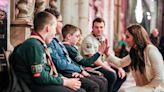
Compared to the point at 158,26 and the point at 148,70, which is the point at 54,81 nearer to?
the point at 148,70

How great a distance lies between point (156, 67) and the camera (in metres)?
3.72

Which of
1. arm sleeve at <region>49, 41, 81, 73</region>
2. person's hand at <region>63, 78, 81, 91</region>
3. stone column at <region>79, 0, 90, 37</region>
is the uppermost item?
stone column at <region>79, 0, 90, 37</region>

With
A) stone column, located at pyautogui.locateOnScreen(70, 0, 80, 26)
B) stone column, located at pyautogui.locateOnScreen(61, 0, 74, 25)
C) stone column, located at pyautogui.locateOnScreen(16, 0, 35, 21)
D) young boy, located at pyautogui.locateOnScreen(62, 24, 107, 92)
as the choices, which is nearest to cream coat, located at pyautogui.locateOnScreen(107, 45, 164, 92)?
young boy, located at pyautogui.locateOnScreen(62, 24, 107, 92)

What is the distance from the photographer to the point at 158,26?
1777cm

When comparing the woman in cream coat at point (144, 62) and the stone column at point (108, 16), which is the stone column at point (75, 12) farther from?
the woman in cream coat at point (144, 62)

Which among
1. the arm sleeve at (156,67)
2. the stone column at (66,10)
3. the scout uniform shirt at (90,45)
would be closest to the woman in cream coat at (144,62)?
the arm sleeve at (156,67)

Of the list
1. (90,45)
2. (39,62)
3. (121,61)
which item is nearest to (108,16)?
(90,45)

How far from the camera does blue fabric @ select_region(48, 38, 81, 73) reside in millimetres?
3697

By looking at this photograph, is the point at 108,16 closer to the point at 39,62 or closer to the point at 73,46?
the point at 73,46

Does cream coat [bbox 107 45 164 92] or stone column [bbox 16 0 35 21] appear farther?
stone column [bbox 16 0 35 21]

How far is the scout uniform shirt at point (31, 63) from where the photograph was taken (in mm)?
2885

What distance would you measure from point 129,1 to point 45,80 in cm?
1176

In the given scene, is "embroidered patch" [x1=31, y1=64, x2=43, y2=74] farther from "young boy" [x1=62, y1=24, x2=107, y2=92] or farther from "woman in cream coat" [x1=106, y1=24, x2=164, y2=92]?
"young boy" [x1=62, y1=24, x2=107, y2=92]

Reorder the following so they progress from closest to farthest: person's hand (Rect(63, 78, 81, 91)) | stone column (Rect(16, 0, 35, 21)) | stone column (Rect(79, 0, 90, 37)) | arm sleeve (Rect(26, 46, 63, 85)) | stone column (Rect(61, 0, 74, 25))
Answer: arm sleeve (Rect(26, 46, 63, 85)) < person's hand (Rect(63, 78, 81, 91)) < stone column (Rect(16, 0, 35, 21)) < stone column (Rect(61, 0, 74, 25)) < stone column (Rect(79, 0, 90, 37))
